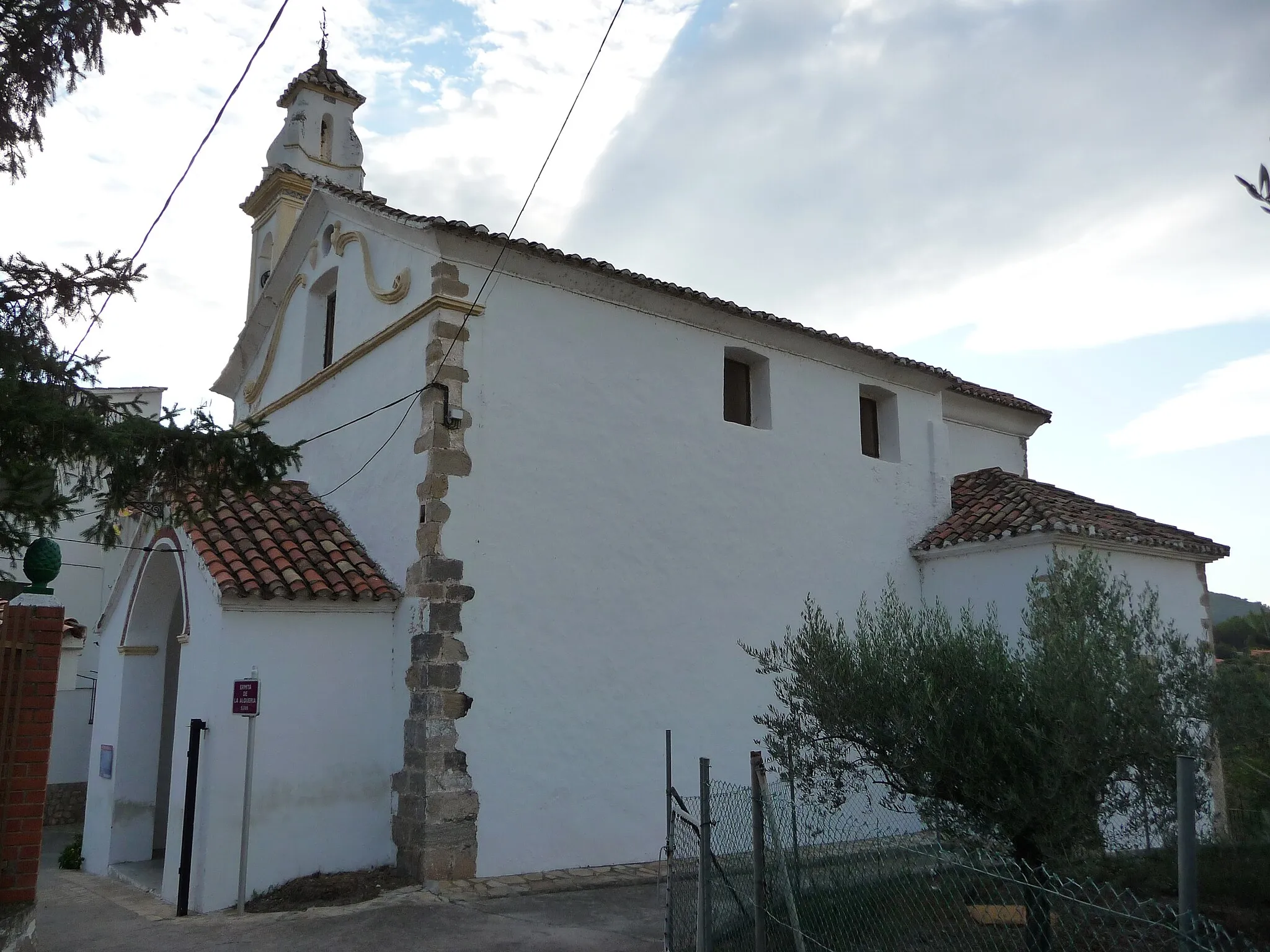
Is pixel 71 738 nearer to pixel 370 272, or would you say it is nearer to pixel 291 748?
pixel 291 748

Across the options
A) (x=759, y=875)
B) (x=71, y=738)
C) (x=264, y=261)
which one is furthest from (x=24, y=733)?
(x=71, y=738)

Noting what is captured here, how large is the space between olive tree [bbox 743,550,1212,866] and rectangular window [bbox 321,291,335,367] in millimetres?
8005

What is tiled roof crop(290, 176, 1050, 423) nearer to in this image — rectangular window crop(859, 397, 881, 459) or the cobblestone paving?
rectangular window crop(859, 397, 881, 459)

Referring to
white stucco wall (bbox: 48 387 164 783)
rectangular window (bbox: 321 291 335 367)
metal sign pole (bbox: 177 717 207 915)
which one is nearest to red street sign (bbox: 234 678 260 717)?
metal sign pole (bbox: 177 717 207 915)

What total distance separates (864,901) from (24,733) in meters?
5.04

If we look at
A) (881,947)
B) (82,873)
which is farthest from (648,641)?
(82,873)

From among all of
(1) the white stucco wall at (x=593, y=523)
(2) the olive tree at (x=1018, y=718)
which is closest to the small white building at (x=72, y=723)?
(1) the white stucco wall at (x=593, y=523)

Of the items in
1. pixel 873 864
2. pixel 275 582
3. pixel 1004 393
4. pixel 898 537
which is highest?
pixel 1004 393

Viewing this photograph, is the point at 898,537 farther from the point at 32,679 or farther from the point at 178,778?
the point at 32,679

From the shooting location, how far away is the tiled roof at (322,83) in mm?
14508

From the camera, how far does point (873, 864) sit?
5.55 m

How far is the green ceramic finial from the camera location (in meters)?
6.29

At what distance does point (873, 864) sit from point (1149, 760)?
160cm

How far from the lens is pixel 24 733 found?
5805 millimetres
